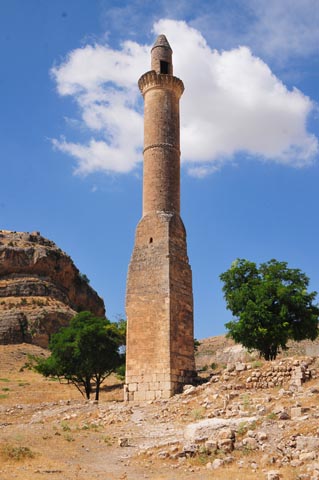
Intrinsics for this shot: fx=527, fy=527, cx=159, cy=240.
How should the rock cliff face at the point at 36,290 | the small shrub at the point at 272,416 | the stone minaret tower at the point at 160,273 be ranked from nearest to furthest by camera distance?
1. the small shrub at the point at 272,416
2. the stone minaret tower at the point at 160,273
3. the rock cliff face at the point at 36,290

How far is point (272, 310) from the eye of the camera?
2170 centimetres

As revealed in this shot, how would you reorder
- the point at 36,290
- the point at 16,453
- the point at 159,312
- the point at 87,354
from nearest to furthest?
the point at 16,453 → the point at 159,312 → the point at 87,354 → the point at 36,290

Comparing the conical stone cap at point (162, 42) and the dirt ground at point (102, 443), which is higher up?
the conical stone cap at point (162, 42)

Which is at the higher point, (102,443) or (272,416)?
(272,416)

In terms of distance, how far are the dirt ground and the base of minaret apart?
0.91 meters

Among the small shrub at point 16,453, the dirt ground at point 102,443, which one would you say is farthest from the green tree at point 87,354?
the small shrub at point 16,453

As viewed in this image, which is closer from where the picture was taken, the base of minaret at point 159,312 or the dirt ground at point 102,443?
the dirt ground at point 102,443

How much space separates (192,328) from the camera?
19453 mm

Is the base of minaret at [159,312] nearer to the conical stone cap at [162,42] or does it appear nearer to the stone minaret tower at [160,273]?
the stone minaret tower at [160,273]

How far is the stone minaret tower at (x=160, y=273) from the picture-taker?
1812 cm

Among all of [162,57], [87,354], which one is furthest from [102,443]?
[162,57]

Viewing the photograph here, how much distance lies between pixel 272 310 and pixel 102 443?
10.8m

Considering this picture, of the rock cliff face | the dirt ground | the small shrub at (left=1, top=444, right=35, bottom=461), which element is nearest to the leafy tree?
the dirt ground

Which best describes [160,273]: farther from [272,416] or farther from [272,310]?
[272,416]
